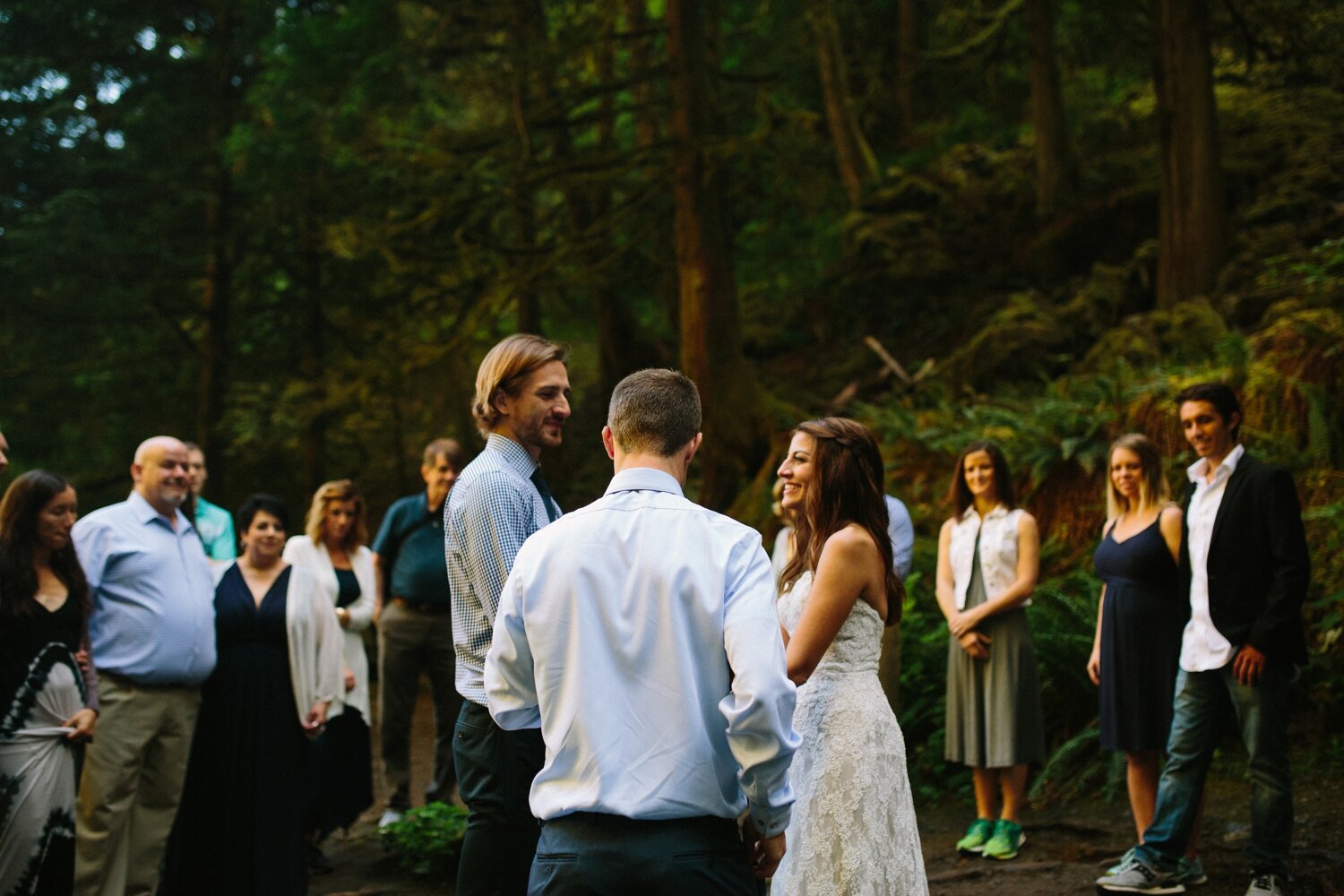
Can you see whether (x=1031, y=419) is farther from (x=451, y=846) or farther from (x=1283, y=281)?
(x=451, y=846)

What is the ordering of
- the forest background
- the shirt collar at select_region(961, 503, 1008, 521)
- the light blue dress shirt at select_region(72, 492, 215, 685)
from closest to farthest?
the light blue dress shirt at select_region(72, 492, 215, 685) → the shirt collar at select_region(961, 503, 1008, 521) → the forest background

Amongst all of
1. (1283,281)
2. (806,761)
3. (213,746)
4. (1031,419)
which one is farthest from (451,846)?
(1283,281)

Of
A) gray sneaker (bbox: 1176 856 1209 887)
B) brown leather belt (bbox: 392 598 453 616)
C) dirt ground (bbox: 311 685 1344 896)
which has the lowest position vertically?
dirt ground (bbox: 311 685 1344 896)

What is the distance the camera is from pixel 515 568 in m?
3.05

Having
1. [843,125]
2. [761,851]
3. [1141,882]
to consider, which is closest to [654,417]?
[761,851]

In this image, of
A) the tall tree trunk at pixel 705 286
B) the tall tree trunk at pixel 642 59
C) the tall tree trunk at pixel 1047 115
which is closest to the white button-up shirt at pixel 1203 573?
the tall tree trunk at pixel 705 286

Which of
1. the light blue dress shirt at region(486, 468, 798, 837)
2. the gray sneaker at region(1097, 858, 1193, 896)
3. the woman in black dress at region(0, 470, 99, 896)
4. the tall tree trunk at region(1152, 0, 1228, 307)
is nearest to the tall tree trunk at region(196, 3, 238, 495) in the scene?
the woman in black dress at region(0, 470, 99, 896)

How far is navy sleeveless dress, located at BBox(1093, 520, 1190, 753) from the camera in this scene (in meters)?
6.43

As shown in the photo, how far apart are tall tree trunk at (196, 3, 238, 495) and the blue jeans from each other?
48.0 ft

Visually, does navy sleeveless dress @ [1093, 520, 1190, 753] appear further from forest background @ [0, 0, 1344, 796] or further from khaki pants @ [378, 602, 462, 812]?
khaki pants @ [378, 602, 462, 812]

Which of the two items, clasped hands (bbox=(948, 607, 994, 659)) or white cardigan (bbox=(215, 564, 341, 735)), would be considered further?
clasped hands (bbox=(948, 607, 994, 659))

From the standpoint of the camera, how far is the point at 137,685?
6.12 meters

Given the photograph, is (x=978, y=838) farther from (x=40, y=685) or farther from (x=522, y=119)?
(x=522, y=119)

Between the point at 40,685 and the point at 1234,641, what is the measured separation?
18.4 feet
